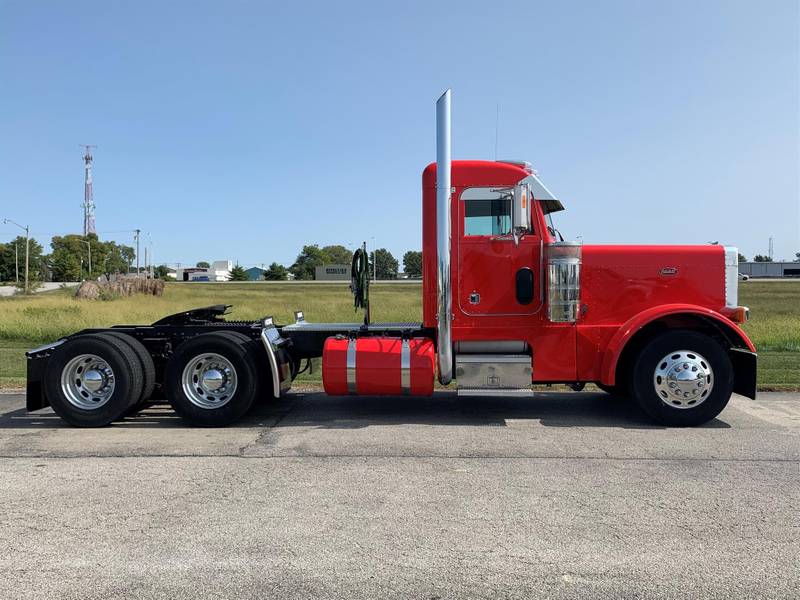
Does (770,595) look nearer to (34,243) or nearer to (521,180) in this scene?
A: (521,180)

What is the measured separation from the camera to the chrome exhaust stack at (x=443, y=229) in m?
6.71

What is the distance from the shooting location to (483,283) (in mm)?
7055

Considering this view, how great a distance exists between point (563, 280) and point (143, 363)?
4642mm

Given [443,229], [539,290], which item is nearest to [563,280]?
[539,290]

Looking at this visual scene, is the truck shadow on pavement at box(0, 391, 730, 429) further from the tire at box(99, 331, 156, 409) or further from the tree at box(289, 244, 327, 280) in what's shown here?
the tree at box(289, 244, 327, 280)

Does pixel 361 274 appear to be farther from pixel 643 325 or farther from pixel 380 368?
pixel 643 325

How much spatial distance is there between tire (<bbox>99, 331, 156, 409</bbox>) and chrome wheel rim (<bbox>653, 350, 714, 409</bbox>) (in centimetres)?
545

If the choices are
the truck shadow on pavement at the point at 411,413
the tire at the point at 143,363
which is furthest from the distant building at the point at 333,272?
the tire at the point at 143,363

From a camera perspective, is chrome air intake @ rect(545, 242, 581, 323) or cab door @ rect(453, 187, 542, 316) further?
cab door @ rect(453, 187, 542, 316)

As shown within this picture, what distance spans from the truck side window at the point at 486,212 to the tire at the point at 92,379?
12.9 ft

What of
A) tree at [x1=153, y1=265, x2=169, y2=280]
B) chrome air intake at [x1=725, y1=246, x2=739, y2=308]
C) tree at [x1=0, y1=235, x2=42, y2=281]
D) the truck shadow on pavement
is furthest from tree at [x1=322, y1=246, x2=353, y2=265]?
chrome air intake at [x1=725, y1=246, x2=739, y2=308]

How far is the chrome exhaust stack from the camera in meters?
6.71

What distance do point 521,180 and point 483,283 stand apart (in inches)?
46.5

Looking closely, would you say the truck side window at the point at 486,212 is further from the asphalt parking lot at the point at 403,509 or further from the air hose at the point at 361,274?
the asphalt parking lot at the point at 403,509
